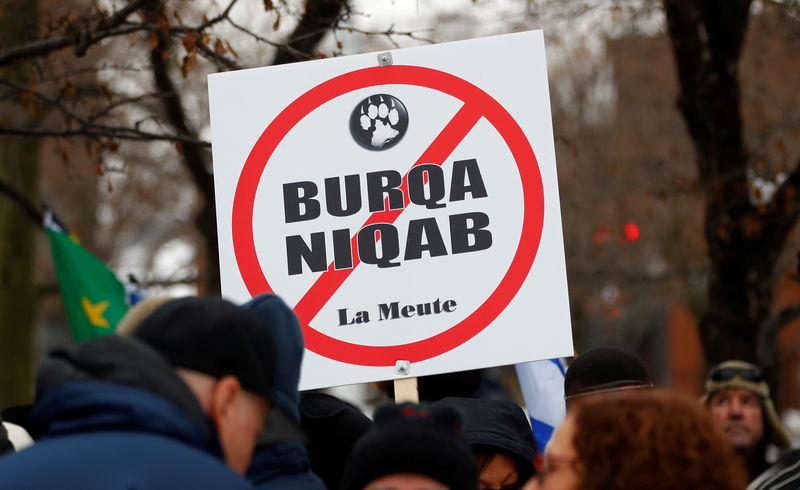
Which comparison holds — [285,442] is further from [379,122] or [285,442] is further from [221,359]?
[379,122]

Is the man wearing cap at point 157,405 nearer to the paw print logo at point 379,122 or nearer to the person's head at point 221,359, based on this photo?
the person's head at point 221,359

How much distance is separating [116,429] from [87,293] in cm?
507

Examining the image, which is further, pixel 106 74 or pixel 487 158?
pixel 106 74

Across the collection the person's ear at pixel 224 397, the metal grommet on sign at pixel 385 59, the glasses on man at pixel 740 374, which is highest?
the metal grommet on sign at pixel 385 59

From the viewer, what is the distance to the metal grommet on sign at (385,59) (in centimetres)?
364

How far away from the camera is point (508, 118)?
359 cm

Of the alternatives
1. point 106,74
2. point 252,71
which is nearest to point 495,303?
point 252,71

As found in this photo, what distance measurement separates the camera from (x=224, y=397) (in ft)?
7.32

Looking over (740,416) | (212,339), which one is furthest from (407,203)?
(740,416)

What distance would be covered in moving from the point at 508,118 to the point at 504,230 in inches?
15.0

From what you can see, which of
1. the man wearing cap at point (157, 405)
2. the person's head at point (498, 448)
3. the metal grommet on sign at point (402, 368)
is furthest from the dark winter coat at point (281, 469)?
the person's head at point (498, 448)

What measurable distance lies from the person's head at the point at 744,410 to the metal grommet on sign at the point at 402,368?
2661 mm

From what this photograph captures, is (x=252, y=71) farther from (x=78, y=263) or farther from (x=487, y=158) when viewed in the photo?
(x=78, y=263)

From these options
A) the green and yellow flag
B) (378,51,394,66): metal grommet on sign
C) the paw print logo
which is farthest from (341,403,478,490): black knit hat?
the green and yellow flag
